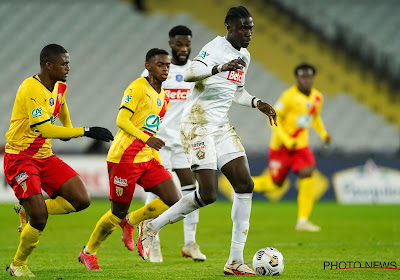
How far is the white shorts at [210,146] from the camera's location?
6.44m

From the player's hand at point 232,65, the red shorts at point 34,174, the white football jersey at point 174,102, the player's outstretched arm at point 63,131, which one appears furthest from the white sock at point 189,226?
the player's hand at point 232,65

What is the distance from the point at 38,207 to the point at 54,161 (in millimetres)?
506

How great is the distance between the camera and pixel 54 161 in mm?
6613

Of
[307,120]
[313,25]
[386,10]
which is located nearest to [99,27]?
[313,25]

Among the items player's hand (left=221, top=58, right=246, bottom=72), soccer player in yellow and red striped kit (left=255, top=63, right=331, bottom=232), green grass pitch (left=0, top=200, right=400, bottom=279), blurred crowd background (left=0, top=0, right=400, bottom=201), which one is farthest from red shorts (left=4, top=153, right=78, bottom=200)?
blurred crowd background (left=0, top=0, right=400, bottom=201)

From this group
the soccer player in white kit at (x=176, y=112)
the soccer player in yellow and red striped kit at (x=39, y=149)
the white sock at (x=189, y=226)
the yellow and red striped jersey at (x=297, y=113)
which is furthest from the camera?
the yellow and red striped jersey at (x=297, y=113)

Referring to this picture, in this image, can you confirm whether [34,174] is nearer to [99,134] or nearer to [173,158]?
[99,134]

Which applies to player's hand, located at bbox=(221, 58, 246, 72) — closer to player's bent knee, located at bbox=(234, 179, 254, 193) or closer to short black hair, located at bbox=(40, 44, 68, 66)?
player's bent knee, located at bbox=(234, 179, 254, 193)

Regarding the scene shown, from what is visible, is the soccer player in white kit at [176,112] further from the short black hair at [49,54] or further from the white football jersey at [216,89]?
the short black hair at [49,54]

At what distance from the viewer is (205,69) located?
245 inches

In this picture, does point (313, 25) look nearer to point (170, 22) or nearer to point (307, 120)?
point (170, 22)

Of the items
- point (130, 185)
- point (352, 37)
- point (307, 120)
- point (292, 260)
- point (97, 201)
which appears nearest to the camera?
point (130, 185)

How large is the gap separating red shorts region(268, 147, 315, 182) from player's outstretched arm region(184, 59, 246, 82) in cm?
559

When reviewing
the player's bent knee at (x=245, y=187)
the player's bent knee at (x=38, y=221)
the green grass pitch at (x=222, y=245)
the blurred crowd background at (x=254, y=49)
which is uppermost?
the blurred crowd background at (x=254, y=49)
